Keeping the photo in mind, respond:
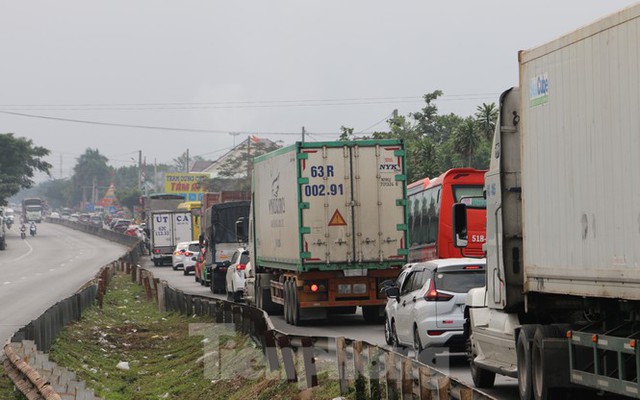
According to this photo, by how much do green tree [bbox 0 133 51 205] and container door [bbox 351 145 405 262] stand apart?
330ft

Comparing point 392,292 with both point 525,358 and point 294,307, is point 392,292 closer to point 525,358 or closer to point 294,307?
point 525,358

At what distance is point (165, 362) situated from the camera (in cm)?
2519

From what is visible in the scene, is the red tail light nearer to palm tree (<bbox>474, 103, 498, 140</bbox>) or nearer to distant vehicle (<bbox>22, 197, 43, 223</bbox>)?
palm tree (<bbox>474, 103, 498, 140</bbox>)

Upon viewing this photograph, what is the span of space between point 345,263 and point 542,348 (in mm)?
13977

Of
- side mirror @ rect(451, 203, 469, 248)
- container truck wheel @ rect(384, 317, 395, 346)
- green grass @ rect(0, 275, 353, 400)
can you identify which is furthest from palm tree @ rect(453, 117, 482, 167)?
side mirror @ rect(451, 203, 469, 248)

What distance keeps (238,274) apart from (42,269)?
105 ft

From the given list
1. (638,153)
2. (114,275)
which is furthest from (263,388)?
(114,275)

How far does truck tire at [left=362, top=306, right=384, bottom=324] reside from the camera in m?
27.5

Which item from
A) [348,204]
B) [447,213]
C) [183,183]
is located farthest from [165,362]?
[183,183]

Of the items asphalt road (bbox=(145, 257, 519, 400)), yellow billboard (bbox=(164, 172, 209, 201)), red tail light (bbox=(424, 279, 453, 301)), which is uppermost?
yellow billboard (bbox=(164, 172, 209, 201))

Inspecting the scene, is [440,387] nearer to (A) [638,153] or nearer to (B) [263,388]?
(A) [638,153]

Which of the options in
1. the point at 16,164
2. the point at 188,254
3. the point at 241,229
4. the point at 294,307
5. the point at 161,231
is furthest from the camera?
the point at 16,164

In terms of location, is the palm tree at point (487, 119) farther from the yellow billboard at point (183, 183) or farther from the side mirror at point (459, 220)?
the yellow billboard at point (183, 183)

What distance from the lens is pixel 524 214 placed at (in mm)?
13211
